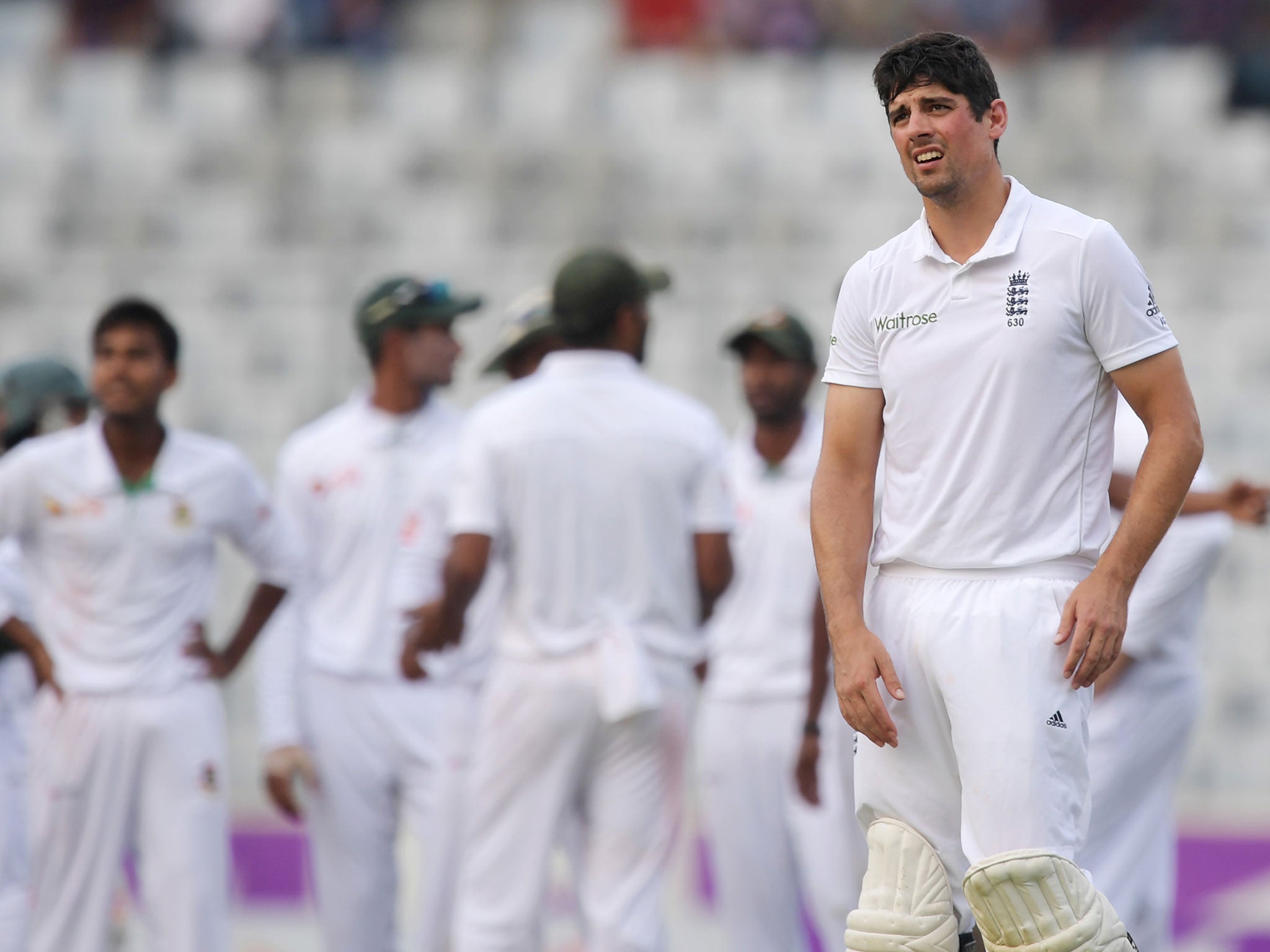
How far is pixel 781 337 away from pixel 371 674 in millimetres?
1772

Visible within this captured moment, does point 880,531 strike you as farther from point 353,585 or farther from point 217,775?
point 353,585

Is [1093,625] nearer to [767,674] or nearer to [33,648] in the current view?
[33,648]

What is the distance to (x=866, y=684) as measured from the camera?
3.50m

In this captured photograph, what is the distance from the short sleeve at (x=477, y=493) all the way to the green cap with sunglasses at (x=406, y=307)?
1321 mm

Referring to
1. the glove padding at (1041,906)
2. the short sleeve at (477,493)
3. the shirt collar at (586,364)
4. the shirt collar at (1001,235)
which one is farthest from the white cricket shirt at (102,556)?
the glove padding at (1041,906)

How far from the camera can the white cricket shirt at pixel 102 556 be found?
5531 mm

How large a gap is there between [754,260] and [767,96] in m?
1.28

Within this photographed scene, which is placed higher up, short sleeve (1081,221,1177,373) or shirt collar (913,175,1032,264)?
shirt collar (913,175,1032,264)

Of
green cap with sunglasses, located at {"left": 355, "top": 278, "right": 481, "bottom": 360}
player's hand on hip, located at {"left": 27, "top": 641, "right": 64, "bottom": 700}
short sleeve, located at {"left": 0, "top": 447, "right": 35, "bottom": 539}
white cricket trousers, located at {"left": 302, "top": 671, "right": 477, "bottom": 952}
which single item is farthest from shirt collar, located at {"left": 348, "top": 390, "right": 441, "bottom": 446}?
player's hand on hip, located at {"left": 27, "top": 641, "right": 64, "bottom": 700}

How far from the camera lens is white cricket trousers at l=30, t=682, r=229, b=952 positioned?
548 cm

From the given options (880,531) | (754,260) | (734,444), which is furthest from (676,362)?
(880,531)

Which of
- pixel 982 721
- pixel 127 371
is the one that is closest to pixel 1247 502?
pixel 982 721

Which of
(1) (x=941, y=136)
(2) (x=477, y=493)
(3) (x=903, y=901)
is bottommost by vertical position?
(3) (x=903, y=901)

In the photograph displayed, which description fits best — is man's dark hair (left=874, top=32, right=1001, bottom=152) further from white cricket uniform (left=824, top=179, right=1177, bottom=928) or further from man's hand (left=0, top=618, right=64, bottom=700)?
man's hand (left=0, top=618, right=64, bottom=700)
